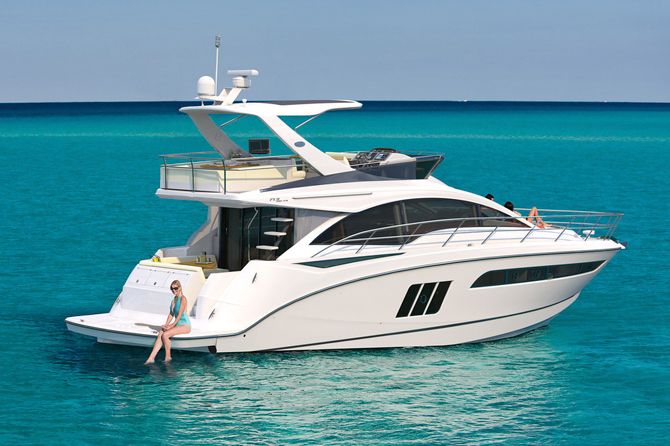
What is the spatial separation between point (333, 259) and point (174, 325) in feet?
8.57

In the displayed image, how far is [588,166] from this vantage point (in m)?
70.6

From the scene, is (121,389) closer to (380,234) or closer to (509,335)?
(380,234)

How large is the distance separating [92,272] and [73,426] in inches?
484

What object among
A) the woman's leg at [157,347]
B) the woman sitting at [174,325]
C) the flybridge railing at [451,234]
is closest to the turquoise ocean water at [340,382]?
the woman's leg at [157,347]

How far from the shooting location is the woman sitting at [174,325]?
16.8 metres

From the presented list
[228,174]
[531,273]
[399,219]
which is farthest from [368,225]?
[531,273]

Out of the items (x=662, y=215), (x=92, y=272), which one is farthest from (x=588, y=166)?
(x=92, y=272)

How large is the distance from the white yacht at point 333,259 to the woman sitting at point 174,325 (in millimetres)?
164

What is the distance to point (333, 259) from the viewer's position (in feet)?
56.9

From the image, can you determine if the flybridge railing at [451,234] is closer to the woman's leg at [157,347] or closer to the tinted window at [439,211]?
the tinted window at [439,211]
